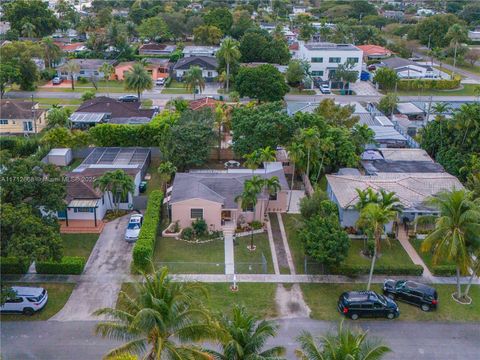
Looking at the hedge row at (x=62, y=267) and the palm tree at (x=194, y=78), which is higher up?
the palm tree at (x=194, y=78)

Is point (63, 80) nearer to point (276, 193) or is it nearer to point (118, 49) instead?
point (118, 49)

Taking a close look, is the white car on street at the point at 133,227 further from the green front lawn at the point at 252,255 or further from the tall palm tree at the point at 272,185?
the tall palm tree at the point at 272,185

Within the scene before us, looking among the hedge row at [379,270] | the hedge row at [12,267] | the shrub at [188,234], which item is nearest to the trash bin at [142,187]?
the shrub at [188,234]

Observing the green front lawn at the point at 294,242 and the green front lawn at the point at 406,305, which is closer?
the green front lawn at the point at 406,305

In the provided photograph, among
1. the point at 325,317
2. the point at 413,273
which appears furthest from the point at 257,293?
the point at 413,273

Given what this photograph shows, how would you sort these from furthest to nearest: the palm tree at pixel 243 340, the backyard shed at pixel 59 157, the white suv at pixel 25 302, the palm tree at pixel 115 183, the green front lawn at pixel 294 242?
the backyard shed at pixel 59 157 → the palm tree at pixel 115 183 → the green front lawn at pixel 294 242 → the white suv at pixel 25 302 → the palm tree at pixel 243 340

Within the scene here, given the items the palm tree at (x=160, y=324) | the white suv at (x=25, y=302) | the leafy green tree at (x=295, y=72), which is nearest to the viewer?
the palm tree at (x=160, y=324)

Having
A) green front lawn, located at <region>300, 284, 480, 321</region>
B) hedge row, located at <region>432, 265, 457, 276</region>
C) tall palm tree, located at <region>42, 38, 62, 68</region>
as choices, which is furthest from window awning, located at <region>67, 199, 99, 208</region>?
tall palm tree, located at <region>42, 38, 62, 68</region>
